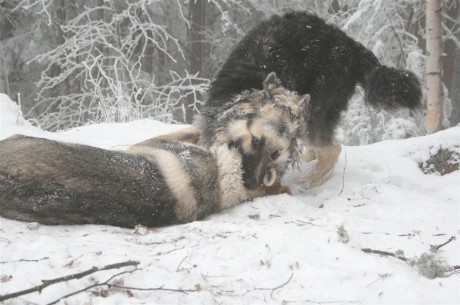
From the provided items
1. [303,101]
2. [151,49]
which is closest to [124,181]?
[303,101]

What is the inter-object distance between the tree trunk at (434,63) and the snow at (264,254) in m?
3.72

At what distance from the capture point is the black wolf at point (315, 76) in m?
5.10

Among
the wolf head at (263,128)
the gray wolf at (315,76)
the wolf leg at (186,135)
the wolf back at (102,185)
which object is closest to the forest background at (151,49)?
the wolf leg at (186,135)

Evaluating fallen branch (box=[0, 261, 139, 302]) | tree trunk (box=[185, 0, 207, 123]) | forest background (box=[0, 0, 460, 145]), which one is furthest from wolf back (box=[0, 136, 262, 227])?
tree trunk (box=[185, 0, 207, 123])

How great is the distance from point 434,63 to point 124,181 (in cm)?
612

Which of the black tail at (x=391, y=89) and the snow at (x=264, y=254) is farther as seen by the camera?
the black tail at (x=391, y=89)

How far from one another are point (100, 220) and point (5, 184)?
691 mm

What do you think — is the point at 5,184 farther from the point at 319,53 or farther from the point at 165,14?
the point at 165,14

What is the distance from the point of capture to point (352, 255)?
9.42 feet

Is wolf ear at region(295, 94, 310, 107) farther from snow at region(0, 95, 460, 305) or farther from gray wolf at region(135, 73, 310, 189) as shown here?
snow at region(0, 95, 460, 305)

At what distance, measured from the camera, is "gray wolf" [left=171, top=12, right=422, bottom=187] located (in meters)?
5.10

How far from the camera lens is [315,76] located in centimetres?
520

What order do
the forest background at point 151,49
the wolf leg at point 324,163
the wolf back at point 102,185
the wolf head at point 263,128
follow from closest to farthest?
the wolf back at point 102,185 → the wolf head at point 263,128 → the wolf leg at point 324,163 → the forest background at point 151,49

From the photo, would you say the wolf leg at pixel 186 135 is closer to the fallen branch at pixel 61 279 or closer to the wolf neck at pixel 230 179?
the wolf neck at pixel 230 179
